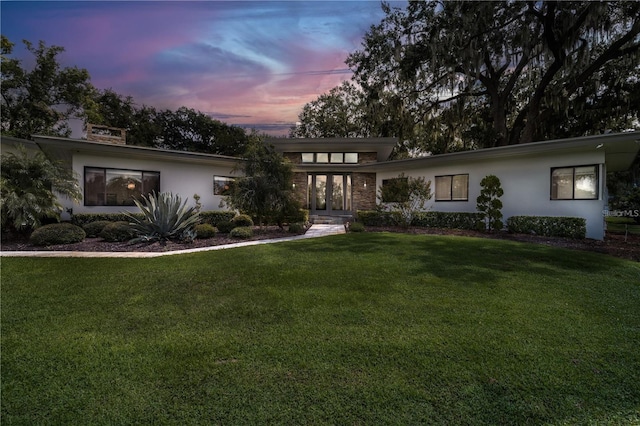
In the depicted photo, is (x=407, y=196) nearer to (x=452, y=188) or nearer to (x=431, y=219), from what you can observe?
(x=431, y=219)

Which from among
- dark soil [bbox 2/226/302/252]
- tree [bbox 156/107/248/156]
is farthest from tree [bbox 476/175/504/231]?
tree [bbox 156/107/248/156]

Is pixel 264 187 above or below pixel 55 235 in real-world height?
above

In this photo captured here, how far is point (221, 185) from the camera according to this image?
14703 millimetres

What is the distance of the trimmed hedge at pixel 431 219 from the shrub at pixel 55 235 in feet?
35.6

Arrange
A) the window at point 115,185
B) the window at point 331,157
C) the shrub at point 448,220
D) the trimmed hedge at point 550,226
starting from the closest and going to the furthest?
the trimmed hedge at point 550,226 → the window at point 115,185 → the shrub at point 448,220 → the window at point 331,157

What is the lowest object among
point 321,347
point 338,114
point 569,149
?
point 321,347

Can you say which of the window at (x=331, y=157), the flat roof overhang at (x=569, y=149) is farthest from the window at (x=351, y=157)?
the flat roof overhang at (x=569, y=149)

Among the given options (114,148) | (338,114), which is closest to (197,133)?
(338,114)

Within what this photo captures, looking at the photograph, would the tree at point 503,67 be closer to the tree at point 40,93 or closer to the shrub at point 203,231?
the shrub at point 203,231

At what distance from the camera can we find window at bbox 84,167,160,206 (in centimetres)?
1150

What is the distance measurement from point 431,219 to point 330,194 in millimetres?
6316

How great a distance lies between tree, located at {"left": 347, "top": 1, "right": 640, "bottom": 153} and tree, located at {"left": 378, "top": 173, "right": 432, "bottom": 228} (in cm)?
607

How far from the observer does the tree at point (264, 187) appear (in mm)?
10984

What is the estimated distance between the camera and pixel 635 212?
1053 centimetres
